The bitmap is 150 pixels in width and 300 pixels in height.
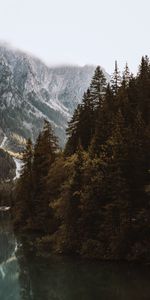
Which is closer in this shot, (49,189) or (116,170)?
(116,170)

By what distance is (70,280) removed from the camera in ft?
142

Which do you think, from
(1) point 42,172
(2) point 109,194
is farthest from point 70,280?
(1) point 42,172

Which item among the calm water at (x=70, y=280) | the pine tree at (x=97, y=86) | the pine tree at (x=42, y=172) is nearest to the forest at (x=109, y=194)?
the calm water at (x=70, y=280)

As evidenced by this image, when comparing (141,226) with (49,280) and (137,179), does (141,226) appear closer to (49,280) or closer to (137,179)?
(137,179)

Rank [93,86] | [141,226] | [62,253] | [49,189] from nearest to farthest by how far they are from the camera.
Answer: [141,226], [62,253], [49,189], [93,86]

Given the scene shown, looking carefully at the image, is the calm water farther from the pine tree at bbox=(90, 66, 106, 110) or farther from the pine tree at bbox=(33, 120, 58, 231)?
the pine tree at bbox=(90, 66, 106, 110)

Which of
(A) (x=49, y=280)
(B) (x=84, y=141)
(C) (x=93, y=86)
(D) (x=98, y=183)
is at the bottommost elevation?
(A) (x=49, y=280)

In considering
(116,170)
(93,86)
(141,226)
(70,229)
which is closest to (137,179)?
(116,170)

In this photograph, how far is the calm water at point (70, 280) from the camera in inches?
1454

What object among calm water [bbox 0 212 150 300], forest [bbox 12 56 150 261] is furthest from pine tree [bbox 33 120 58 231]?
calm water [bbox 0 212 150 300]

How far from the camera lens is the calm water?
3694cm

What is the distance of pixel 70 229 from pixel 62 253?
133 inches

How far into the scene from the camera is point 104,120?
213 ft

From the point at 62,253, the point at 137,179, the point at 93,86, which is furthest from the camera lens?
the point at 93,86
